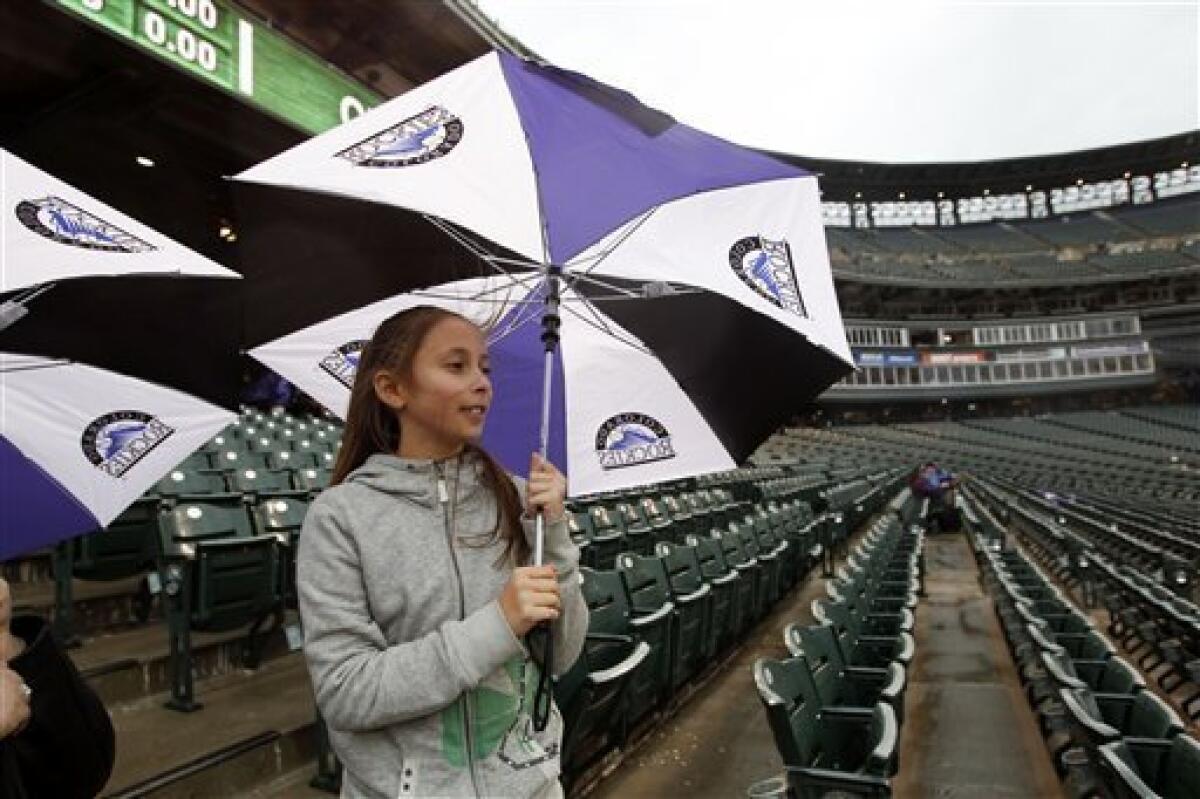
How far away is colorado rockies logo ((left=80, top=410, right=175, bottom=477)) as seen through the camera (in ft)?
7.43

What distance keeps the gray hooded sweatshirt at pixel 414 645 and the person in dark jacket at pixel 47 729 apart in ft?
1.39

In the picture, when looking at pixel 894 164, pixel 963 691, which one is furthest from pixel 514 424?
pixel 894 164

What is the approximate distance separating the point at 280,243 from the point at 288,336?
305 millimetres

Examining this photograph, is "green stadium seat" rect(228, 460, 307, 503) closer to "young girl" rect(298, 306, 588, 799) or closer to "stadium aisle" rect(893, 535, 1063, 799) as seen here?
"stadium aisle" rect(893, 535, 1063, 799)

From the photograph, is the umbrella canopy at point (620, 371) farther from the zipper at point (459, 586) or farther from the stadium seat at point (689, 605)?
the stadium seat at point (689, 605)

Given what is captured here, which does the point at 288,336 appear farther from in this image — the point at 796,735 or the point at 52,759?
the point at 796,735

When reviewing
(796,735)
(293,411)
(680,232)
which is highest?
(293,411)

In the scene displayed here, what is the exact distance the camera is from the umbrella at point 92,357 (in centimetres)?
171

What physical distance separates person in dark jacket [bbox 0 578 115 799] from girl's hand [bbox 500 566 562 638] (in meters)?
0.74

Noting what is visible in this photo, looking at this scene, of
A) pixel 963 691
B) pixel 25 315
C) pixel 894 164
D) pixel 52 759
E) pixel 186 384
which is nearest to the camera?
pixel 52 759

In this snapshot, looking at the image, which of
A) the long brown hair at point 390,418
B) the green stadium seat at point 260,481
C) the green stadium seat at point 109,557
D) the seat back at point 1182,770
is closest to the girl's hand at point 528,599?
the long brown hair at point 390,418

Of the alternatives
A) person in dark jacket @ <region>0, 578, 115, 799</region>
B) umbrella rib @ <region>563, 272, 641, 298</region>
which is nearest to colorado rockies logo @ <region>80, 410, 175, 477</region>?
person in dark jacket @ <region>0, 578, 115, 799</region>

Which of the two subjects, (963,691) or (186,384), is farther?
(963,691)

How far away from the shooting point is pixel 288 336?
2.53 m
